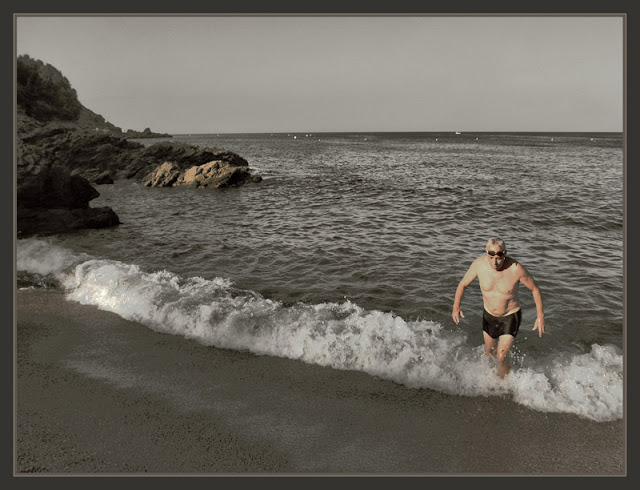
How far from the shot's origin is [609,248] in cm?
1395

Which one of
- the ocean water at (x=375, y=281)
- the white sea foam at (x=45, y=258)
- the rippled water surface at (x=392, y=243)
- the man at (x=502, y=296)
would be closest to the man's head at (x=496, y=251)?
the man at (x=502, y=296)

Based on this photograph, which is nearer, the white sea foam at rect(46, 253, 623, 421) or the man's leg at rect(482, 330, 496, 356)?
→ the white sea foam at rect(46, 253, 623, 421)

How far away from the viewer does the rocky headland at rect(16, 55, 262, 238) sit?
15008 mm

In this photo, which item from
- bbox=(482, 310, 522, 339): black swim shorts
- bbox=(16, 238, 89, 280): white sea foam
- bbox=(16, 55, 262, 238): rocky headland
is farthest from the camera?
bbox=(16, 55, 262, 238): rocky headland

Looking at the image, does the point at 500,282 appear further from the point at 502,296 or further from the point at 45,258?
the point at 45,258

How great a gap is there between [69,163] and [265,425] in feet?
108

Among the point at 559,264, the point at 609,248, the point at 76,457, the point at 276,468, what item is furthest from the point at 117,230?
the point at 609,248

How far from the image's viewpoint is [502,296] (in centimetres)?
615

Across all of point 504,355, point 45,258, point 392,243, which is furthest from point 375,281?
point 45,258

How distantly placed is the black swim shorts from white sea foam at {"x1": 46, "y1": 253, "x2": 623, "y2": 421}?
541 mm

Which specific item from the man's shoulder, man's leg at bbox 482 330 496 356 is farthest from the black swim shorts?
the man's shoulder

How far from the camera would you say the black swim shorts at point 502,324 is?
626 cm

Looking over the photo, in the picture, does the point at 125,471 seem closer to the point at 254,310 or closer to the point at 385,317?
the point at 254,310

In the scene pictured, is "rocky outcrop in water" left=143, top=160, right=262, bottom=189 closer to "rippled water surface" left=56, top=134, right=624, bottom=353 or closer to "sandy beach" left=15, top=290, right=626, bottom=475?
"rippled water surface" left=56, top=134, right=624, bottom=353
